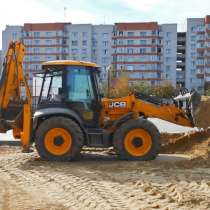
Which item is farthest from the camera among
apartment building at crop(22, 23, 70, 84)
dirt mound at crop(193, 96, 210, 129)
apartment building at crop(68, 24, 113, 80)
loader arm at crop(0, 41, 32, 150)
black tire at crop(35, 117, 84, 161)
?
apartment building at crop(22, 23, 70, 84)

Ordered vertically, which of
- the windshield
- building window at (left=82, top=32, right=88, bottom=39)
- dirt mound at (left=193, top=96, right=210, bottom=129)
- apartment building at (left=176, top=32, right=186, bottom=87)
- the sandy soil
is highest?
building window at (left=82, top=32, right=88, bottom=39)

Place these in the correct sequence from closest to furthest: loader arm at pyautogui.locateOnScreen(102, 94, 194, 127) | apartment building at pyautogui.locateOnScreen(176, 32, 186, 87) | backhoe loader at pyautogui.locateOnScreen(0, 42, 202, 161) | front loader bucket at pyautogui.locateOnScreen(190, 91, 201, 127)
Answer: backhoe loader at pyautogui.locateOnScreen(0, 42, 202, 161) < loader arm at pyautogui.locateOnScreen(102, 94, 194, 127) < front loader bucket at pyautogui.locateOnScreen(190, 91, 201, 127) < apartment building at pyautogui.locateOnScreen(176, 32, 186, 87)

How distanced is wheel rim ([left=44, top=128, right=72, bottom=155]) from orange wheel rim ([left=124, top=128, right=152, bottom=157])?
1424 mm

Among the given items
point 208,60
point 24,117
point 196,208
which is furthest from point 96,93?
point 208,60

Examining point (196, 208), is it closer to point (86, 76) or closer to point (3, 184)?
point (3, 184)

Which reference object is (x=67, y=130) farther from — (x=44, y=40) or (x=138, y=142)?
(x=44, y=40)

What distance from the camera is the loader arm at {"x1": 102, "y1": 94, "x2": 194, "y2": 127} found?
12828 millimetres

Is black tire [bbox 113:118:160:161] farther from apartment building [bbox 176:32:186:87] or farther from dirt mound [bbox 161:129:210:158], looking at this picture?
apartment building [bbox 176:32:186:87]

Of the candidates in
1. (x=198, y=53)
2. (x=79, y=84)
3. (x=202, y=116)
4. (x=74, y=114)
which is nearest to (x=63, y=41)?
(x=198, y=53)

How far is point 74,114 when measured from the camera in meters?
12.2

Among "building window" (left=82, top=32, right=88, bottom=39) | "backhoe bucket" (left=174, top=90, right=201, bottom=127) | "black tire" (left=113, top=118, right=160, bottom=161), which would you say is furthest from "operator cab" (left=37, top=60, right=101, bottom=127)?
"building window" (left=82, top=32, right=88, bottom=39)

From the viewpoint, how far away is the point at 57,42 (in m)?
119

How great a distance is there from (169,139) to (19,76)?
18.8ft

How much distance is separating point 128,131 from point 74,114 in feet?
4.54
